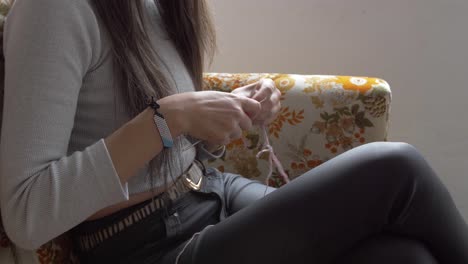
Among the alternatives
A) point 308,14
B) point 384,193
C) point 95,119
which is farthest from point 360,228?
point 308,14

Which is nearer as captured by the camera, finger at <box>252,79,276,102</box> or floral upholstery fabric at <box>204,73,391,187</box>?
finger at <box>252,79,276,102</box>

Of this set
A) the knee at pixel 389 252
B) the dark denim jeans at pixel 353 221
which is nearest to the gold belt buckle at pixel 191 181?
the dark denim jeans at pixel 353 221

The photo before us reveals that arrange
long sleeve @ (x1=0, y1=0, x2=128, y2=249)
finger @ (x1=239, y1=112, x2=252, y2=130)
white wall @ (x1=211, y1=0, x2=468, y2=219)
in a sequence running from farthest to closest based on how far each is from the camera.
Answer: white wall @ (x1=211, y1=0, x2=468, y2=219) < finger @ (x1=239, y1=112, x2=252, y2=130) < long sleeve @ (x1=0, y1=0, x2=128, y2=249)

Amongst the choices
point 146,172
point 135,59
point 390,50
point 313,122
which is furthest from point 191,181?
point 390,50

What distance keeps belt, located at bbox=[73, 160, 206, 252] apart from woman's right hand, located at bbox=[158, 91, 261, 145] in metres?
0.12

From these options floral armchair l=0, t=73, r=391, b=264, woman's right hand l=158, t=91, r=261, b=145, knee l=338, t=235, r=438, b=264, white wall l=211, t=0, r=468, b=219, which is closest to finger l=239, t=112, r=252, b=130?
woman's right hand l=158, t=91, r=261, b=145

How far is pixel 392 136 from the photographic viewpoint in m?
1.46

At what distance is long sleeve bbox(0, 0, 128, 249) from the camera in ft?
1.74

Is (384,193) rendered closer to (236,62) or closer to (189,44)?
(189,44)

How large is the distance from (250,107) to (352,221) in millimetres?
199

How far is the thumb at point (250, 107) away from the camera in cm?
66

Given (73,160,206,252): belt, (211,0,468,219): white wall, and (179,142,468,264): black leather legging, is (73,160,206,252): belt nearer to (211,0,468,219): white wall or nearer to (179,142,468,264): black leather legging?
(179,142,468,264): black leather legging

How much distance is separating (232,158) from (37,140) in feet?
1.74

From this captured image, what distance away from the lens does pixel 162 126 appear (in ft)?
1.90
